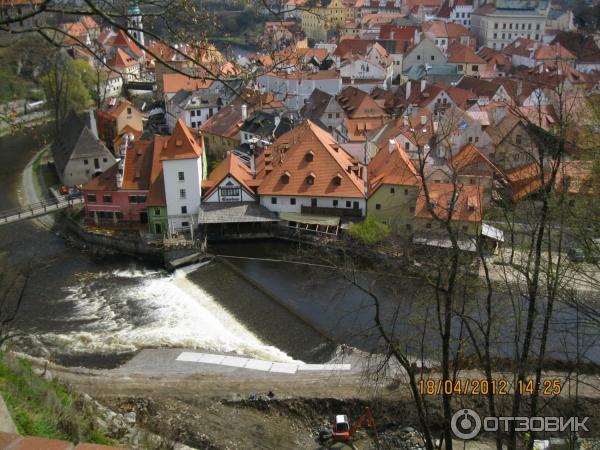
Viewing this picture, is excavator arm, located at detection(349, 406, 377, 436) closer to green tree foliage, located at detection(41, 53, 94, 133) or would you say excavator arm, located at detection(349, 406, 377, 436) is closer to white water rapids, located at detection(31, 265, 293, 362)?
white water rapids, located at detection(31, 265, 293, 362)

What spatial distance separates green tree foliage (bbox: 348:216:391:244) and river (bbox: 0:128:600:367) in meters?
1.99

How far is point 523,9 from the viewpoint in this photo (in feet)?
202

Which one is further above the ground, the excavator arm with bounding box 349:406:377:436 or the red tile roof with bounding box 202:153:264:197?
the red tile roof with bounding box 202:153:264:197

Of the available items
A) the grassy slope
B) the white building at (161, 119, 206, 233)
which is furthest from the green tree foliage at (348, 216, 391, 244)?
the grassy slope

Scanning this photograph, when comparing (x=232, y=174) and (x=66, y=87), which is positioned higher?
(x=66, y=87)

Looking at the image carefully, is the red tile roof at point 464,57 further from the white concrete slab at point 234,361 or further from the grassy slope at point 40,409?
the grassy slope at point 40,409

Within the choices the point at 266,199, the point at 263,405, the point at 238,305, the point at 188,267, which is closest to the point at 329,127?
the point at 266,199

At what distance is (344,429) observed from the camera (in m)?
12.7

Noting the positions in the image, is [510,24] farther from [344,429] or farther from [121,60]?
[344,429]

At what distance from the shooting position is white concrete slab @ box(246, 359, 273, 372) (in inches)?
614

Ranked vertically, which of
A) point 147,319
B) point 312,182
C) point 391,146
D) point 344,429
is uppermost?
point 391,146

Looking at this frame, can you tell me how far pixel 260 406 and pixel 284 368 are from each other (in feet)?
5.71

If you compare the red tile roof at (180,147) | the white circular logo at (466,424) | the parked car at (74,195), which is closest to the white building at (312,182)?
the red tile roof at (180,147)

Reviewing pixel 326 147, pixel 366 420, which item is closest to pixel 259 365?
pixel 366 420
